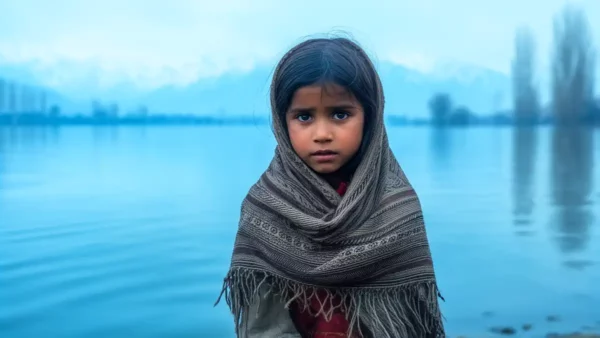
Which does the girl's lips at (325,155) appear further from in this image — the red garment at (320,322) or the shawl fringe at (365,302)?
the shawl fringe at (365,302)

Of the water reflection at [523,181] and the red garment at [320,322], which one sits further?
the water reflection at [523,181]

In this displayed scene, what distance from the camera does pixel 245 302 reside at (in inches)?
67.8

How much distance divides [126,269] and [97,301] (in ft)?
2.72

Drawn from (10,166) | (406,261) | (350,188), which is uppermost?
(350,188)

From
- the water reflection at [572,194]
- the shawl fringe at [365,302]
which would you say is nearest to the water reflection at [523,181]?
the water reflection at [572,194]

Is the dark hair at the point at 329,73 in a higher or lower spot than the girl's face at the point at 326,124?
higher

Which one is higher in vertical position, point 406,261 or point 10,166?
point 406,261

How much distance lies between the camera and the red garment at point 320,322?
1.70m

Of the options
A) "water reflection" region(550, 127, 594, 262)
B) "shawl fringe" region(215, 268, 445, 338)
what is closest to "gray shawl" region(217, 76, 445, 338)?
"shawl fringe" region(215, 268, 445, 338)

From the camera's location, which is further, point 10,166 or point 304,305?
point 10,166

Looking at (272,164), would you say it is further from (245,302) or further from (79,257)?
(79,257)

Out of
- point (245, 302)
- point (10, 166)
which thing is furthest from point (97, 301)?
point (10, 166)

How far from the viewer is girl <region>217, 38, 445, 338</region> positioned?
5.43ft

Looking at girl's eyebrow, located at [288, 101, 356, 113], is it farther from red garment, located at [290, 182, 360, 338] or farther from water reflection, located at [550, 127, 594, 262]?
water reflection, located at [550, 127, 594, 262]
